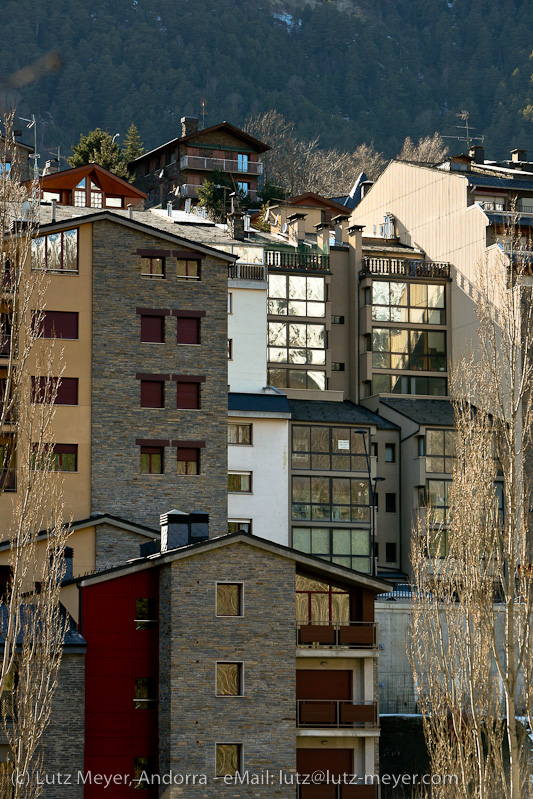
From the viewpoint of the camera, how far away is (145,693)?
43.2 meters

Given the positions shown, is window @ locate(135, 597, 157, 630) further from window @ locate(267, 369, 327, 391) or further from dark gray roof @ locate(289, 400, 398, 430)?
window @ locate(267, 369, 327, 391)

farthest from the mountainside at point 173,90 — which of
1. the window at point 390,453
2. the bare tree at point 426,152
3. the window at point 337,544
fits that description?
the window at point 337,544

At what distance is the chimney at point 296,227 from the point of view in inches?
3076

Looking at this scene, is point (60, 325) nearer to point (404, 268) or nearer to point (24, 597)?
point (24, 597)

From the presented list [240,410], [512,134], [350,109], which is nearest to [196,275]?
[240,410]

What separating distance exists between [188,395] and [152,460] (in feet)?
10.2

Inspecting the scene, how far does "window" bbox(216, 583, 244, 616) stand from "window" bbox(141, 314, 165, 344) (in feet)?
58.9

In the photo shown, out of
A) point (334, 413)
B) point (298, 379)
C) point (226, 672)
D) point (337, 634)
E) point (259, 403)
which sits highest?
point (298, 379)

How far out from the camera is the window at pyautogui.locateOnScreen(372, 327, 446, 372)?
74.9m

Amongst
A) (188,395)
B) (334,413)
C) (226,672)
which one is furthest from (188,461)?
(226,672)

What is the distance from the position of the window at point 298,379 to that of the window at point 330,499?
21.7 feet

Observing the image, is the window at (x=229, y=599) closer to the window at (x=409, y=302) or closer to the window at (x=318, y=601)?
the window at (x=318, y=601)

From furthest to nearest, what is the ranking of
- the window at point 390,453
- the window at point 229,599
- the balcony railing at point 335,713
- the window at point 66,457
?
the window at point 390,453 < the window at point 66,457 < the balcony railing at point 335,713 < the window at point 229,599

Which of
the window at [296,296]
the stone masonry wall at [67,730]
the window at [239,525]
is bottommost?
the stone masonry wall at [67,730]
